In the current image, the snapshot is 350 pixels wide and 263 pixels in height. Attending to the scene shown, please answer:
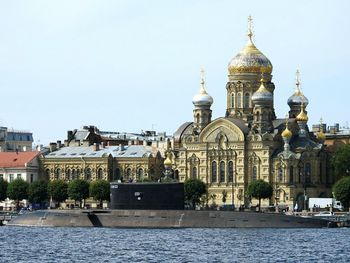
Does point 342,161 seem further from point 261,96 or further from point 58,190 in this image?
point 58,190

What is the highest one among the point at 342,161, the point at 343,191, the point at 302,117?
the point at 302,117

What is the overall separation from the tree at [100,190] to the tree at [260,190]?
49.9 ft

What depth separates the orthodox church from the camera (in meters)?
133

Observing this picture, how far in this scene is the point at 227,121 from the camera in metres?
137

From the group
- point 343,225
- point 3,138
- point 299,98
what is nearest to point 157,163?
point 299,98

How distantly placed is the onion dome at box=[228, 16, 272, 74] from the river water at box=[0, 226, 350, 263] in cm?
4788

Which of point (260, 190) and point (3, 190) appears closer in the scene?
point (260, 190)

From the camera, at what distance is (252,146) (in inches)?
5340

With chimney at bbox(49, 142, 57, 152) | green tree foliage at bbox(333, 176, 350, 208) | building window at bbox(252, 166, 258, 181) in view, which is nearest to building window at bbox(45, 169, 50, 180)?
chimney at bbox(49, 142, 57, 152)

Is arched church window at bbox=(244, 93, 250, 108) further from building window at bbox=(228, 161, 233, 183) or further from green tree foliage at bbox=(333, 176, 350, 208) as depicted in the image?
green tree foliage at bbox=(333, 176, 350, 208)

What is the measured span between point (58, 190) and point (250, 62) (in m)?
25.2

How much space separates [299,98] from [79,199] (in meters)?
27.2

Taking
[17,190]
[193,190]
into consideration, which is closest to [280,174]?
[193,190]

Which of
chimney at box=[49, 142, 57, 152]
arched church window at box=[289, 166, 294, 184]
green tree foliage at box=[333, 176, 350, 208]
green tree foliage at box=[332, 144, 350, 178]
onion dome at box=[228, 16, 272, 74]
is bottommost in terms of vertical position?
green tree foliage at box=[333, 176, 350, 208]
